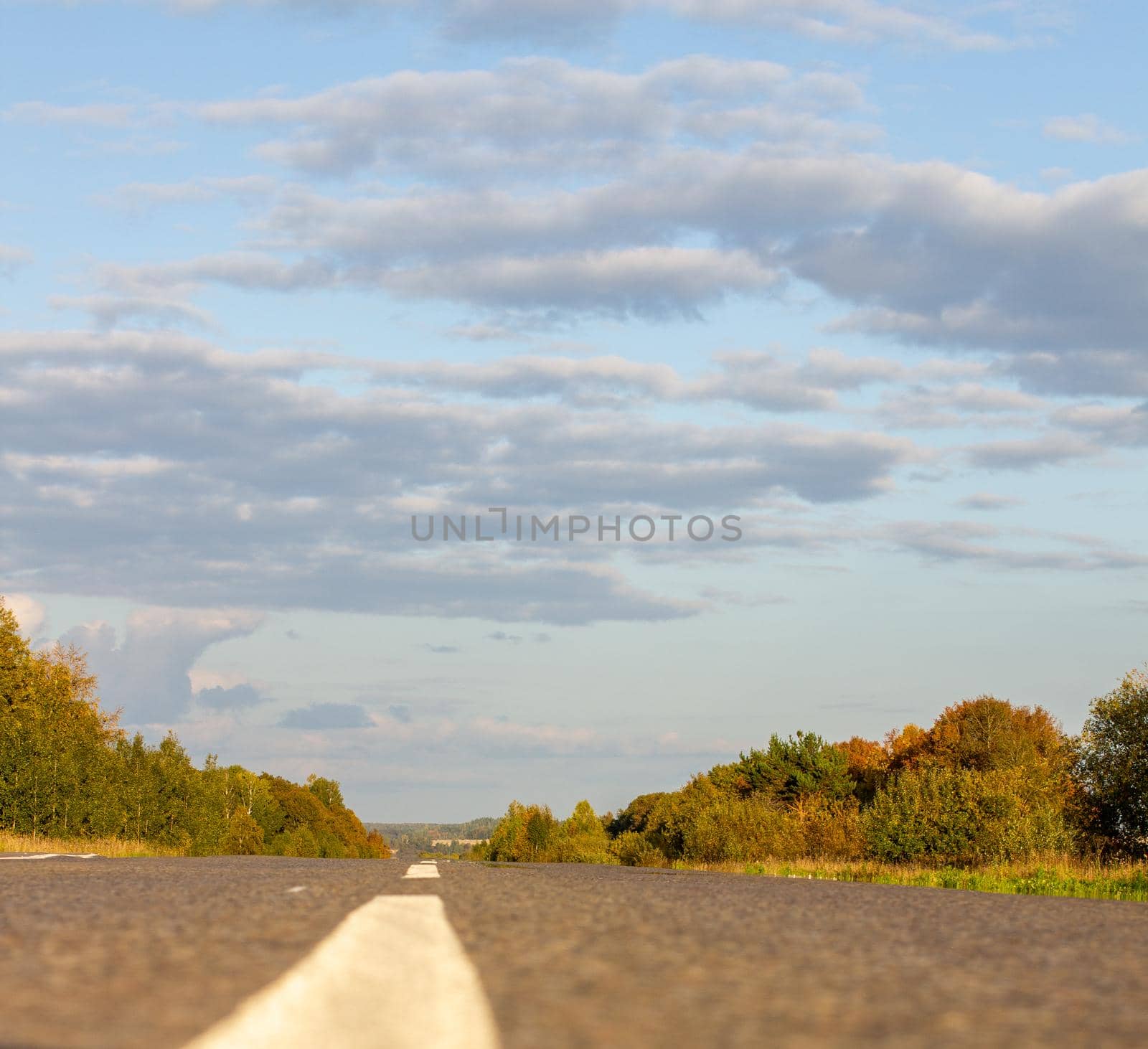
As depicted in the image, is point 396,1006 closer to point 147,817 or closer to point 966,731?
point 147,817

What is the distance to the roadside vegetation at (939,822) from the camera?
21.0 meters

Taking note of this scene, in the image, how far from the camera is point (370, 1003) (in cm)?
272

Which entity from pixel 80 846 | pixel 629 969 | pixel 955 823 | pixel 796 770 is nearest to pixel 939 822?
pixel 955 823

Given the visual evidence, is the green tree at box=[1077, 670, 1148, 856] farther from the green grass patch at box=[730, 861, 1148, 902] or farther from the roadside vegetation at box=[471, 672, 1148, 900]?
the green grass patch at box=[730, 861, 1148, 902]

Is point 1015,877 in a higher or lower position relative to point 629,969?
lower

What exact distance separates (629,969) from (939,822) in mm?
25640

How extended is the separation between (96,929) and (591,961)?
5.93 ft

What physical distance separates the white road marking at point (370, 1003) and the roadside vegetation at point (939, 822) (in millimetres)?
14472

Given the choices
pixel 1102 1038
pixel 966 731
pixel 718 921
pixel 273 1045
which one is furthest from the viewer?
pixel 966 731

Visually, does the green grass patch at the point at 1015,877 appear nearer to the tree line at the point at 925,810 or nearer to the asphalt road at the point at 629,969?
the tree line at the point at 925,810

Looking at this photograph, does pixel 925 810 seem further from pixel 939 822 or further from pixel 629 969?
pixel 629 969

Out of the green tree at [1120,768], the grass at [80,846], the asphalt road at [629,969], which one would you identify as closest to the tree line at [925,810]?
the green tree at [1120,768]

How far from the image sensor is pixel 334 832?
116625 millimetres

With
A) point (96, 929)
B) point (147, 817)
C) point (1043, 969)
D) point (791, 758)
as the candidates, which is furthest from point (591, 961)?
point (147, 817)
